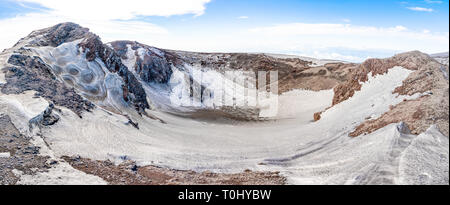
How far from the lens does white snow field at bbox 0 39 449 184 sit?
36.1 ft

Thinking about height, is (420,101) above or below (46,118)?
above

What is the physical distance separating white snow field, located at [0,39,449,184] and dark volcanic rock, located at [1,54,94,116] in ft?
2.48

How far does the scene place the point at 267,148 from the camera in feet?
55.3

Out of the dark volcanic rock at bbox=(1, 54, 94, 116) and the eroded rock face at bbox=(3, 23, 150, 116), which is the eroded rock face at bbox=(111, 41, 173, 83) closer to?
the eroded rock face at bbox=(3, 23, 150, 116)

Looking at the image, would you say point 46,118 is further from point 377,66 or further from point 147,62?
point 147,62

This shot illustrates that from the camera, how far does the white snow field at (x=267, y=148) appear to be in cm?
1101

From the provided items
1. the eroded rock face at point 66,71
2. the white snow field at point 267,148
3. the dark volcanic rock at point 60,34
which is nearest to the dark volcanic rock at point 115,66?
the eroded rock face at point 66,71

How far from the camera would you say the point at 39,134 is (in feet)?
44.1

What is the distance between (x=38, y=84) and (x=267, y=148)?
541 inches

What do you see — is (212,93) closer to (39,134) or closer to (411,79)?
(411,79)

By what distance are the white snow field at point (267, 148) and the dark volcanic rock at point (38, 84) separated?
2.48 feet

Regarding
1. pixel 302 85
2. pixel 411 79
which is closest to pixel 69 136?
pixel 411 79
